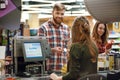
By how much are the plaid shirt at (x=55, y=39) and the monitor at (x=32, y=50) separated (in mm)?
435

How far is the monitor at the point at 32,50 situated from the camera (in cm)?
300

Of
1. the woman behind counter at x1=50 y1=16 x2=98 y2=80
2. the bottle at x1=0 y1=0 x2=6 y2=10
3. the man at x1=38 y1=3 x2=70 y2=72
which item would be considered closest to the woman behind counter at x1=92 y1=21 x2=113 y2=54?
the man at x1=38 y1=3 x2=70 y2=72

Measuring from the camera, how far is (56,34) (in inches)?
145

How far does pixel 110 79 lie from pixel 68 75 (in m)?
0.46

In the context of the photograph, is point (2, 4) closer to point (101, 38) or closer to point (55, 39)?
point (55, 39)

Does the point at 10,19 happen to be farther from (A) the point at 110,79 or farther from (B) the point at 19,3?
(A) the point at 110,79

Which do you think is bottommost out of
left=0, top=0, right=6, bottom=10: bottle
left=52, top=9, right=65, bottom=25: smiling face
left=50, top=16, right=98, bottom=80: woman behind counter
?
left=50, top=16, right=98, bottom=80: woman behind counter

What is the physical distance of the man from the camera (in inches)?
139

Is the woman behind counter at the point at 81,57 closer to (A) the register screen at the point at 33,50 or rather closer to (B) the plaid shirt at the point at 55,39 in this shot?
(A) the register screen at the point at 33,50

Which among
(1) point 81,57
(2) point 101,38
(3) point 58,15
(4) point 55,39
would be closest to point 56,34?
(4) point 55,39

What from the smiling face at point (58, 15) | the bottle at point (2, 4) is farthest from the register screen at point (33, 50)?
the bottle at point (2, 4)

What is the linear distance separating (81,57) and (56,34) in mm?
1015

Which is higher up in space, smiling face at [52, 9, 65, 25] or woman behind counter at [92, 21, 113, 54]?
smiling face at [52, 9, 65, 25]

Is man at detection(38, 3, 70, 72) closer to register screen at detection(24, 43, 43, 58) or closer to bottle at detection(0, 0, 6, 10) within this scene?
register screen at detection(24, 43, 43, 58)
